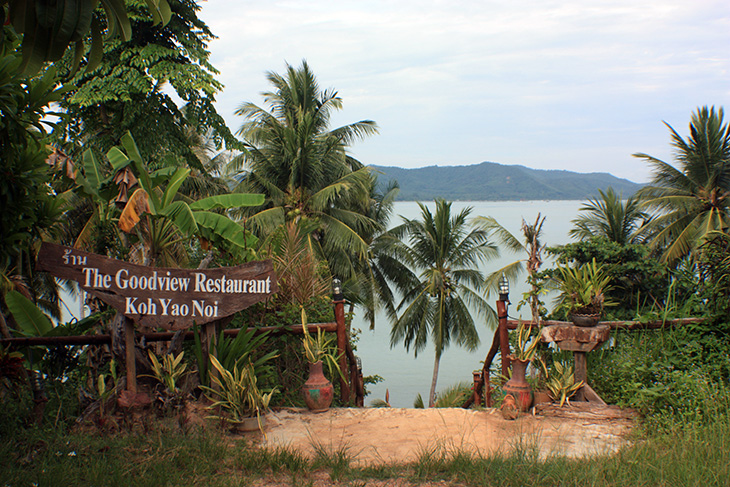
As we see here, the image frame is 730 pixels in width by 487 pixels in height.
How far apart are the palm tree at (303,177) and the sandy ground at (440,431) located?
48.0 ft

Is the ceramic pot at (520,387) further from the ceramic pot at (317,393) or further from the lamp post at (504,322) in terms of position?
the ceramic pot at (317,393)

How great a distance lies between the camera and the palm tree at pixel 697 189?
2250cm

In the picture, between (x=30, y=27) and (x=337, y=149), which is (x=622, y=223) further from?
(x=30, y=27)

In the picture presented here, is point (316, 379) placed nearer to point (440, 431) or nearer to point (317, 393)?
point (317, 393)

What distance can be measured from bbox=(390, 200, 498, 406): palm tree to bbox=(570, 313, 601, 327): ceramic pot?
61.7 feet

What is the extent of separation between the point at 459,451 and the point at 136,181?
14.4 feet

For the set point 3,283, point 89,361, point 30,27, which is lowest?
point 89,361

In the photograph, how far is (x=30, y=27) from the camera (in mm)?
2420

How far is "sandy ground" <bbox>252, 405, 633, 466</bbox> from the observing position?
15.3 ft

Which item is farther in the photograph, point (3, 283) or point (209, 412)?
point (3, 283)

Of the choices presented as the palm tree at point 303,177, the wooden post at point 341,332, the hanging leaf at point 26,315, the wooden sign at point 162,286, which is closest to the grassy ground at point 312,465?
the wooden sign at point 162,286

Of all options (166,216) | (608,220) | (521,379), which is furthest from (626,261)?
(166,216)

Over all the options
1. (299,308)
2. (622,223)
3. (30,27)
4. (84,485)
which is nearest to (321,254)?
(622,223)

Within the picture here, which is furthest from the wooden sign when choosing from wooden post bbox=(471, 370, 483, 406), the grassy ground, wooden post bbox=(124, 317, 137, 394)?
wooden post bbox=(471, 370, 483, 406)
